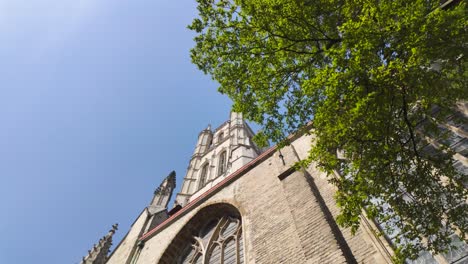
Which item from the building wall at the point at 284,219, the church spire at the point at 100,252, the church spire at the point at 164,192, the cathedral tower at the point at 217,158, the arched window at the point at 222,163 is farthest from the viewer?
the arched window at the point at 222,163

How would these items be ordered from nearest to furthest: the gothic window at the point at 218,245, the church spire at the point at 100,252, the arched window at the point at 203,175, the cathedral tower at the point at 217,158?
the gothic window at the point at 218,245 → the church spire at the point at 100,252 → the cathedral tower at the point at 217,158 → the arched window at the point at 203,175

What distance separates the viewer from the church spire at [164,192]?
14516mm

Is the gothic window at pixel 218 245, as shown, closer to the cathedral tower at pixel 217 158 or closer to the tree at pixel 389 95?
the tree at pixel 389 95

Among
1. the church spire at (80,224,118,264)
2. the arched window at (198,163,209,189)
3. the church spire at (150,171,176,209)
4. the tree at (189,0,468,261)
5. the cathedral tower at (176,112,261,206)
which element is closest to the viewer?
the tree at (189,0,468,261)

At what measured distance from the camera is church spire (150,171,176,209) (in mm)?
14516

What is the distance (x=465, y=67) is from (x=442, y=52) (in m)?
0.32

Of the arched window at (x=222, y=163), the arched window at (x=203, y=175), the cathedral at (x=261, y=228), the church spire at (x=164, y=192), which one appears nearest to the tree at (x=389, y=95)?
the cathedral at (x=261, y=228)

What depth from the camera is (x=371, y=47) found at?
12.4 ft

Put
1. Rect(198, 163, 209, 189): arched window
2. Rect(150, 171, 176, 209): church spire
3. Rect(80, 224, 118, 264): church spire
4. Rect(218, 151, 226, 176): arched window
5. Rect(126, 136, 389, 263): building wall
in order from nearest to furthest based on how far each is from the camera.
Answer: Rect(126, 136, 389, 263): building wall < Rect(80, 224, 118, 264): church spire < Rect(150, 171, 176, 209): church spire < Rect(218, 151, 226, 176): arched window < Rect(198, 163, 209, 189): arched window

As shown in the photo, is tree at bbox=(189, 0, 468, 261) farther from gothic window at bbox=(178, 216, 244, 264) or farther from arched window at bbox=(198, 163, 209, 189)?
arched window at bbox=(198, 163, 209, 189)

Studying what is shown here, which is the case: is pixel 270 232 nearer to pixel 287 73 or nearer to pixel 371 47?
pixel 287 73

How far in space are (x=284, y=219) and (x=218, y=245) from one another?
2.82 meters

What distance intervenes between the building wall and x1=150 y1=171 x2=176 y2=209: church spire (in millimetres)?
4170

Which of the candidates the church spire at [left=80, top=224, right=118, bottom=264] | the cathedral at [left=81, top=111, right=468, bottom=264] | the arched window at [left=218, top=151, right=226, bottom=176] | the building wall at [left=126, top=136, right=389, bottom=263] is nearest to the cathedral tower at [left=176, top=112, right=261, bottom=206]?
the arched window at [left=218, top=151, right=226, bottom=176]
